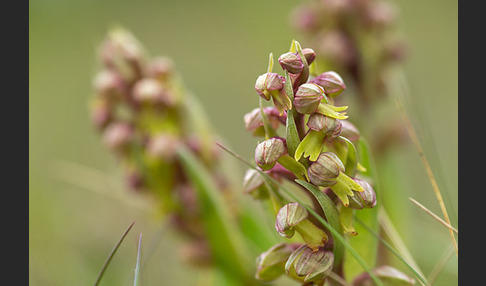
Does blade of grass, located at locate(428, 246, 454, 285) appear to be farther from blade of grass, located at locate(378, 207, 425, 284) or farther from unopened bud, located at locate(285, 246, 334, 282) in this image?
unopened bud, located at locate(285, 246, 334, 282)

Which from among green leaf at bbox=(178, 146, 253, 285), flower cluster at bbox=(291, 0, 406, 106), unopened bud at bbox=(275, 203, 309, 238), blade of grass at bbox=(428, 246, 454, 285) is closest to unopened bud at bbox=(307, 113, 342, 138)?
unopened bud at bbox=(275, 203, 309, 238)

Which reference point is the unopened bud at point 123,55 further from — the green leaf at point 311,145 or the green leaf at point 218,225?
the green leaf at point 311,145

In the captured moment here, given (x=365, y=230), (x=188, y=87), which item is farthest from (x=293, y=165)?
(x=188, y=87)

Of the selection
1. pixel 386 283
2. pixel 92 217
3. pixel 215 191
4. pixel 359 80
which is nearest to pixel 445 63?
pixel 359 80

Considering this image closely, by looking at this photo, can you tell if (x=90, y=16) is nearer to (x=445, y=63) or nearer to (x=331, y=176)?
(x=445, y=63)

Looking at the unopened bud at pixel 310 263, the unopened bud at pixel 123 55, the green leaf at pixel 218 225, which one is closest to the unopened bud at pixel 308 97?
the unopened bud at pixel 310 263

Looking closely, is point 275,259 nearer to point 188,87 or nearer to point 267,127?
point 267,127
